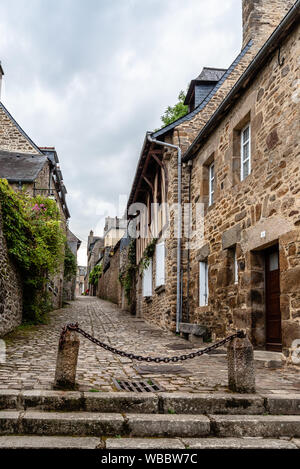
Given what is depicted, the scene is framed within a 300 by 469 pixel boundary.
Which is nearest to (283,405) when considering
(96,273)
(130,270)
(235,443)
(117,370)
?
(235,443)

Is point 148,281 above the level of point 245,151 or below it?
below

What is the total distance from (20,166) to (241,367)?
488 inches

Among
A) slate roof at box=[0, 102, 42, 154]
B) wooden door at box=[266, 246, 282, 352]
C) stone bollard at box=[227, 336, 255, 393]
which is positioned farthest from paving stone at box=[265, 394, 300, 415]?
slate roof at box=[0, 102, 42, 154]

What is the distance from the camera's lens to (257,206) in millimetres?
6934

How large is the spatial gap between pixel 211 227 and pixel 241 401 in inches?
214

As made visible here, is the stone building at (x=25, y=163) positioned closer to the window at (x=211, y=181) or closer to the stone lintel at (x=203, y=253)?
the window at (x=211, y=181)

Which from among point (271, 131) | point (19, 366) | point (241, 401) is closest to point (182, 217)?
point (271, 131)

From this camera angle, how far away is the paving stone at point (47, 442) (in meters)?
3.17

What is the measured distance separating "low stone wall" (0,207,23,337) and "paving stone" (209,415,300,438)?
5.64 m

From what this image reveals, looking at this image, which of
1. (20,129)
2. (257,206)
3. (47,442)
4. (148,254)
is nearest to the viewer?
(47,442)

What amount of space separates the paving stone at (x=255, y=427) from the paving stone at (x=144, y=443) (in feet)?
1.44

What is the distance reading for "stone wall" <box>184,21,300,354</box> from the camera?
586cm

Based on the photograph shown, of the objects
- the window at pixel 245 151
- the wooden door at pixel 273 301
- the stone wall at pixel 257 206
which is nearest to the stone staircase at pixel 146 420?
the stone wall at pixel 257 206

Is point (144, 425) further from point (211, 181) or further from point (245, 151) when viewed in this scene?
point (211, 181)
